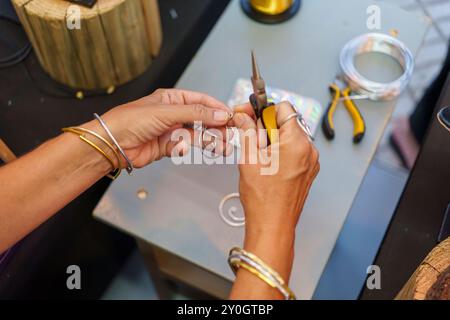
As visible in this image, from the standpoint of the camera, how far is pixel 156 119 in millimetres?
713

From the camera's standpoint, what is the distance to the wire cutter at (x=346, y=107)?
861 mm

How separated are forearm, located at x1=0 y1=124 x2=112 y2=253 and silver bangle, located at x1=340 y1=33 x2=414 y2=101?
0.52 meters

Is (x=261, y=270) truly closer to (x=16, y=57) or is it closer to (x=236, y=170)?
(x=236, y=170)

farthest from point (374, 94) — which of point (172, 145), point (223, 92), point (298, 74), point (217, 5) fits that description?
point (217, 5)

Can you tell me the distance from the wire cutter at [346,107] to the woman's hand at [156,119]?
220mm

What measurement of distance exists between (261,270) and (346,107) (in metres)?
0.49

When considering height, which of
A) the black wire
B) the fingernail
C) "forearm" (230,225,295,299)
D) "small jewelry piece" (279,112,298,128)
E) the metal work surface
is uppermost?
"small jewelry piece" (279,112,298,128)

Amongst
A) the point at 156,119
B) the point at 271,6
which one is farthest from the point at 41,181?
the point at 271,6

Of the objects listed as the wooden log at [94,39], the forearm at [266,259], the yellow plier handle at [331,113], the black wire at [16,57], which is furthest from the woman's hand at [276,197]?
the black wire at [16,57]

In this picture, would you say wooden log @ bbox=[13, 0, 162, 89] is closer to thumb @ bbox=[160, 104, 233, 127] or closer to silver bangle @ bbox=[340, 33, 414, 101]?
thumb @ bbox=[160, 104, 233, 127]

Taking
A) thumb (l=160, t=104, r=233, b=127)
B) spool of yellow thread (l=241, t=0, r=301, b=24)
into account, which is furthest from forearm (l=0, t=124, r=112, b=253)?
spool of yellow thread (l=241, t=0, r=301, b=24)

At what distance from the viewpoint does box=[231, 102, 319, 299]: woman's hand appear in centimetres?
53

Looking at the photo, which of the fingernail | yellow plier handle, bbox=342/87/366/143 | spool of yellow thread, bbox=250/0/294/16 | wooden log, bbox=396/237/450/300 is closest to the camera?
wooden log, bbox=396/237/450/300
